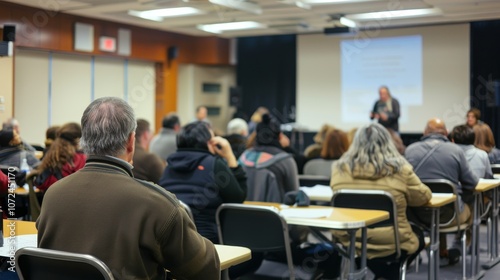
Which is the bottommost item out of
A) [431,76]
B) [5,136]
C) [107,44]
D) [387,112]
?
[5,136]

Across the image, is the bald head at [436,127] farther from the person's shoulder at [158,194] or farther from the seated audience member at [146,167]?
the person's shoulder at [158,194]

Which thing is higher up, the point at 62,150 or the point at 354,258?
the point at 62,150

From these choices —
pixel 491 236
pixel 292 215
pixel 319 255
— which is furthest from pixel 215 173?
pixel 491 236

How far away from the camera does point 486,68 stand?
34.3ft

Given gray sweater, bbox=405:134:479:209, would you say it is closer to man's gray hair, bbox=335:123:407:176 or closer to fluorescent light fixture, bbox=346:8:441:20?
man's gray hair, bbox=335:123:407:176

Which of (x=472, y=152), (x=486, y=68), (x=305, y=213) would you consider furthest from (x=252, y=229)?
(x=486, y=68)

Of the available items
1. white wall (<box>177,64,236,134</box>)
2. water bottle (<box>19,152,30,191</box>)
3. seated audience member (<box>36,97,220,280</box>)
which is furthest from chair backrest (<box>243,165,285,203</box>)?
white wall (<box>177,64,236,134</box>)

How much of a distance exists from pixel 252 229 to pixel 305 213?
30cm

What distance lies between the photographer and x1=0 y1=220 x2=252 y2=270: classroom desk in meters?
2.32

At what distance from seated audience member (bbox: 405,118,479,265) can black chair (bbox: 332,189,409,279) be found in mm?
792

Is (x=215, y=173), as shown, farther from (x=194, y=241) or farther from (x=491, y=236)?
(x=491, y=236)

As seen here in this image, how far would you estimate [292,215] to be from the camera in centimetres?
329

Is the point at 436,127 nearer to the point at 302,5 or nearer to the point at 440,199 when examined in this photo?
→ the point at 440,199

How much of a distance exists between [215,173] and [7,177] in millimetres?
1073
